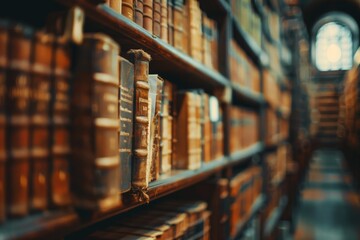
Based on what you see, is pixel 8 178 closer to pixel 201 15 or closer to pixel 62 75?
pixel 62 75

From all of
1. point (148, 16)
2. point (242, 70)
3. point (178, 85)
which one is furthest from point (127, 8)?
point (242, 70)

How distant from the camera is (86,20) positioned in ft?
2.35

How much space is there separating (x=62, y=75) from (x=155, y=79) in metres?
0.44

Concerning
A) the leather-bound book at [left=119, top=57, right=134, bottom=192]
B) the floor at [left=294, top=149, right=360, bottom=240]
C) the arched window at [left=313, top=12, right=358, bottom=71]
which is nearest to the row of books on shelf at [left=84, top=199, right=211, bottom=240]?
the leather-bound book at [left=119, top=57, right=134, bottom=192]

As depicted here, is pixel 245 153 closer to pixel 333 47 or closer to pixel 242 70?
pixel 242 70

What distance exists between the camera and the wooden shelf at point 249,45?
1.99 m

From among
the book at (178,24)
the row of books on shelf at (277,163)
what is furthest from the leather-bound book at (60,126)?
the row of books on shelf at (277,163)

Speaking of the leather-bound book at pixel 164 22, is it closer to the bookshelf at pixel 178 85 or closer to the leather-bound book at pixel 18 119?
the bookshelf at pixel 178 85

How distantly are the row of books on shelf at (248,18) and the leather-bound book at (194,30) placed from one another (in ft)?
1.96

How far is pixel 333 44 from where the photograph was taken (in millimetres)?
12789

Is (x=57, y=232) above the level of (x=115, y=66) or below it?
below

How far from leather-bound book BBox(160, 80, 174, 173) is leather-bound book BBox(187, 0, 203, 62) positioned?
189 mm

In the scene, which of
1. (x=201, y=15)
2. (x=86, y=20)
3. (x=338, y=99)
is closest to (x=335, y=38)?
(x=338, y=99)

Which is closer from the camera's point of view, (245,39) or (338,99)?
(245,39)
